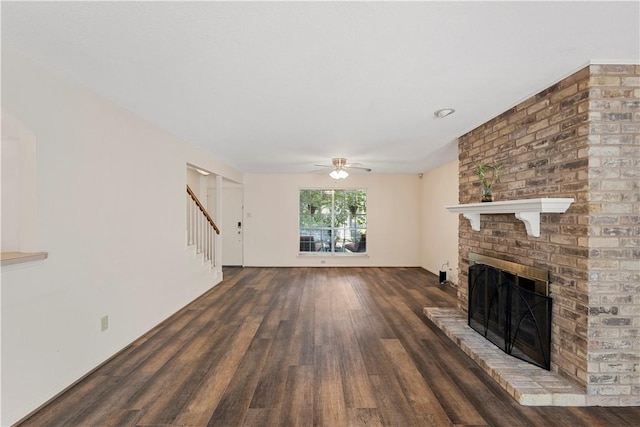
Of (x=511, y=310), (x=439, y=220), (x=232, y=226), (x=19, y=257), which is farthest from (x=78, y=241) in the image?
(x=439, y=220)

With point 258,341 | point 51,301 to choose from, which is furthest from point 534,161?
point 51,301

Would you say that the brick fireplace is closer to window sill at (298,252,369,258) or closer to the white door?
window sill at (298,252,369,258)

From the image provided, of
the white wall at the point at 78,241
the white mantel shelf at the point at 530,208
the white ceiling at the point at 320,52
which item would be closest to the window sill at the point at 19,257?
the white wall at the point at 78,241

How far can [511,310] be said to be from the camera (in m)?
2.62

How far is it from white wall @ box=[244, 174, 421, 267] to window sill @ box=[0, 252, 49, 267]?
513cm

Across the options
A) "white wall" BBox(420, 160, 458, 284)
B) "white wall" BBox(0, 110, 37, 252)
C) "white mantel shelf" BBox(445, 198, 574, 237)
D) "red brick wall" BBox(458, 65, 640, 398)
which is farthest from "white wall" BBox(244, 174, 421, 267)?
"white wall" BBox(0, 110, 37, 252)

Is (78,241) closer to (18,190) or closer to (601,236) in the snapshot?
(18,190)

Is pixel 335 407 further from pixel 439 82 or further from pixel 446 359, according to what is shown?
pixel 439 82

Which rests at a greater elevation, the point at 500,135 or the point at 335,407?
the point at 500,135

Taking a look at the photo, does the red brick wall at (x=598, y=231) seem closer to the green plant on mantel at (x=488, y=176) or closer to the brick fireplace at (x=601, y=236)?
the brick fireplace at (x=601, y=236)

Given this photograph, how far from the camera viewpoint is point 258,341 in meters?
2.96

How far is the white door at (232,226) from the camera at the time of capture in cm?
714

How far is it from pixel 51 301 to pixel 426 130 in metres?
3.82

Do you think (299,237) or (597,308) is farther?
(299,237)
